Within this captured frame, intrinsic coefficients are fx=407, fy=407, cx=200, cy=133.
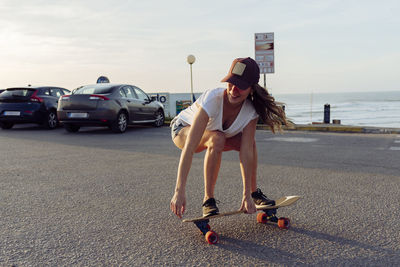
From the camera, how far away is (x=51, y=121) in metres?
14.1

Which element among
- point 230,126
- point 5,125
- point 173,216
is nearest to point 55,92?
point 5,125

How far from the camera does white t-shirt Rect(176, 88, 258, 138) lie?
322 cm

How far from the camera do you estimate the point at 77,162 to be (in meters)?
6.98

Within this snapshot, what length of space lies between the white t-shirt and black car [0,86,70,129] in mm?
11420

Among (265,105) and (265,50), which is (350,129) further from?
(265,105)

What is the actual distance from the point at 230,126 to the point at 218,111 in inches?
7.6

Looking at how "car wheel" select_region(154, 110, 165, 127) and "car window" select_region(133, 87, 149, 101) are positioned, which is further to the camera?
"car wheel" select_region(154, 110, 165, 127)

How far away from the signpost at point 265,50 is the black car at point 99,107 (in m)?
5.88

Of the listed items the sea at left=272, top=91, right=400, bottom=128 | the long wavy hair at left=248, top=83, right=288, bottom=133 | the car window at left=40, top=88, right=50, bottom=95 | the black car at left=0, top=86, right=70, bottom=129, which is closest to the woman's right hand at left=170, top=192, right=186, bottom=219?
the long wavy hair at left=248, top=83, right=288, bottom=133

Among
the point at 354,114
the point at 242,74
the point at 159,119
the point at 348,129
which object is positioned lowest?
the point at 354,114

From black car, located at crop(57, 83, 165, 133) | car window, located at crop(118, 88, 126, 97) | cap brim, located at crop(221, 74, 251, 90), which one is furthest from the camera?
car window, located at crop(118, 88, 126, 97)

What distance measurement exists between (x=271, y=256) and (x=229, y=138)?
1156 millimetres

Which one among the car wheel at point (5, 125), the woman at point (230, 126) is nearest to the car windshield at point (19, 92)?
the car wheel at point (5, 125)

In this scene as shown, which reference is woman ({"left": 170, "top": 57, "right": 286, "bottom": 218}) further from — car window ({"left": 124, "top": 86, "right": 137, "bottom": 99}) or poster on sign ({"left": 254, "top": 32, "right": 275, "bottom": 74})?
poster on sign ({"left": 254, "top": 32, "right": 275, "bottom": 74})
